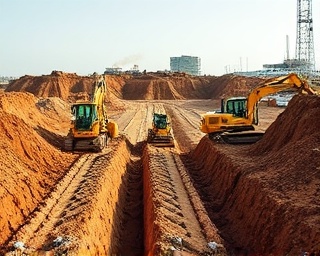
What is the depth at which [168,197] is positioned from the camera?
15750 millimetres

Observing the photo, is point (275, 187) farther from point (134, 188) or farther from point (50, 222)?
point (134, 188)

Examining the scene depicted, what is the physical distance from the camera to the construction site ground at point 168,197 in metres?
11.3

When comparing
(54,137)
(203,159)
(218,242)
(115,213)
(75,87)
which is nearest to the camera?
(218,242)

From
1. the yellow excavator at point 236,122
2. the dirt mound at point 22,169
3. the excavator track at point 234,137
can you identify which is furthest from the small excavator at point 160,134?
the dirt mound at point 22,169

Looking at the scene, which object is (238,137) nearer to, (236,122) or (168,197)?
(236,122)

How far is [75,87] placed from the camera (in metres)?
75.9

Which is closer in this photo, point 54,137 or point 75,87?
point 54,137

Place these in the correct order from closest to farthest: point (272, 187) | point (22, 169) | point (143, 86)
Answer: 1. point (272, 187)
2. point (22, 169)
3. point (143, 86)

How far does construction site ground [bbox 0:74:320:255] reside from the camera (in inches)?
445

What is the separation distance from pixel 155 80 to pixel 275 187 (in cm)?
7330

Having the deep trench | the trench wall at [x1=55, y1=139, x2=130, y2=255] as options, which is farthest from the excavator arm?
the trench wall at [x1=55, y1=139, x2=130, y2=255]

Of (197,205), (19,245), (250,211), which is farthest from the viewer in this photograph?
(197,205)

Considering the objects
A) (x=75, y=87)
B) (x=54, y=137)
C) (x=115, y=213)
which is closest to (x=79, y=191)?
(x=115, y=213)

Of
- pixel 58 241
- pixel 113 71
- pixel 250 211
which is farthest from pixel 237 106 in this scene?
pixel 113 71
